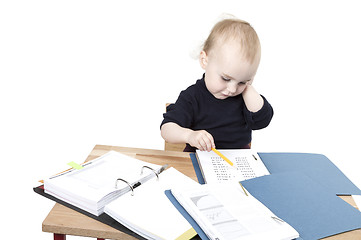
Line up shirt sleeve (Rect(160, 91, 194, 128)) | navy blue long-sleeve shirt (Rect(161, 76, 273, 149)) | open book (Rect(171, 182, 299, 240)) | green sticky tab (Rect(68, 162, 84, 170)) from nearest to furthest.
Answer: open book (Rect(171, 182, 299, 240))
green sticky tab (Rect(68, 162, 84, 170))
shirt sleeve (Rect(160, 91, 194, 128))
navy blue long-sleeve shirt (Rect(161, 76, 273, 149))

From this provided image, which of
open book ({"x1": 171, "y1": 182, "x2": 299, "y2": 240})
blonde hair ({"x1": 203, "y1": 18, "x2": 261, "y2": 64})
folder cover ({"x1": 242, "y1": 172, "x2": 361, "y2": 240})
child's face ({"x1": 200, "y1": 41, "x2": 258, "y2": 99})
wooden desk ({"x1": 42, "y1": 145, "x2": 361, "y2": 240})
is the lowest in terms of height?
wooden desk ({"x1": 42, "y1": 145, "x2": 361, "y2": 240})

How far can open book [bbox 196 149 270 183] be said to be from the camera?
62.9 inches

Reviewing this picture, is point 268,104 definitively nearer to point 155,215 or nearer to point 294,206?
point 294,206

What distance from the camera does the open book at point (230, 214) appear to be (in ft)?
3.81

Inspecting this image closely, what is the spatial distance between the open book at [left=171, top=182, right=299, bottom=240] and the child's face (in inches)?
22.7

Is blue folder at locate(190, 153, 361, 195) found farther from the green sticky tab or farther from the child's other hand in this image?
the green sticky tab

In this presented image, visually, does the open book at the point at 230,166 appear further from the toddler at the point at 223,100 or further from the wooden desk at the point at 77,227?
the wooden desk at the point at 77,227

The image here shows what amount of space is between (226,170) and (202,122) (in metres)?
0.50

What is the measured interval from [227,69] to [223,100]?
0.34 m

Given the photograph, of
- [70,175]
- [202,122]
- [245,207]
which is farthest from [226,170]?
[70,175]

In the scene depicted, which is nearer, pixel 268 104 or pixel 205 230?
pixel 205 230

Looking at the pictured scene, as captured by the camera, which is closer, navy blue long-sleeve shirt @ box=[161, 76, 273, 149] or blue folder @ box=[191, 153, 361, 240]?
blue folder @ box=[191, 153, 361, 240]

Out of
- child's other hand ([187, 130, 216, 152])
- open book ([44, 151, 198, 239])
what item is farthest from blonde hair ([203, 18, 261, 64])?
open book ([44, 151, 198, 239])

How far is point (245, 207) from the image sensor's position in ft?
4.29
